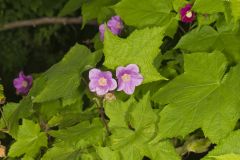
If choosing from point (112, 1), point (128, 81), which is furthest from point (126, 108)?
point (112, 1)

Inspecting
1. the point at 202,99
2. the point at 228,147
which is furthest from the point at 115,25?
the point at 228,147

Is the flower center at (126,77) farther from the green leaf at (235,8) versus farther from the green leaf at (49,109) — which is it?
the green leaf at (49,109)

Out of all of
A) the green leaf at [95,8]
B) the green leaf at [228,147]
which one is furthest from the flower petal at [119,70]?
the green leaf at [95,8]

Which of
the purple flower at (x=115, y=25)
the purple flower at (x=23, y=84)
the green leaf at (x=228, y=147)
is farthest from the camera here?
the purple flower at (x=23, y=84)

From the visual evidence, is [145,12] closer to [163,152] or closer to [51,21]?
[163,152]

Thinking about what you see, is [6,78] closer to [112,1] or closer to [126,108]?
[112,1]

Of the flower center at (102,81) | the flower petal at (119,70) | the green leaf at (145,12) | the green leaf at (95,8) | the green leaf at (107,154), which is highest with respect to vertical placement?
the green leaf at (95,8)

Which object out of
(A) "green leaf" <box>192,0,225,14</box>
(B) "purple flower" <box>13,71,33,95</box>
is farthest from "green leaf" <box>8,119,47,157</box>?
(A) "green leaf" <box>192,0,225,14</box>

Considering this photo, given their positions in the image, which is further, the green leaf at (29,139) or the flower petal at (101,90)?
the green leaf at (29,139)
